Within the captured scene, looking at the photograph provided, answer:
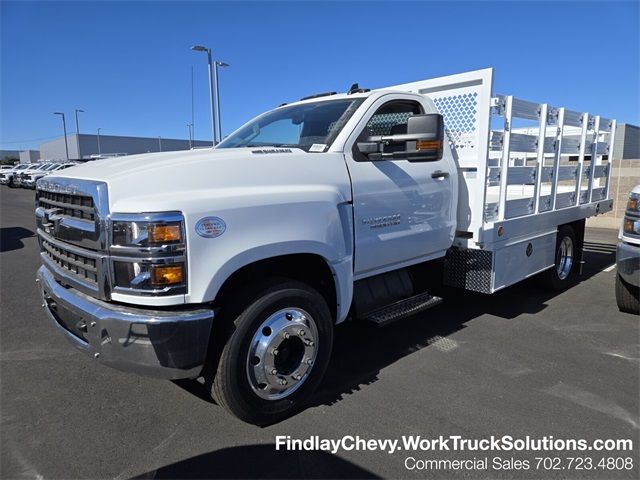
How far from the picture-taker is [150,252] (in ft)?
7.85

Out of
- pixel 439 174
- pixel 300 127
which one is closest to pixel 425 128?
pixel 439 174

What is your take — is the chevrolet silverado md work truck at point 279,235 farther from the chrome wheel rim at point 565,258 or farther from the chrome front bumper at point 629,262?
the chrome wheel rim at point 565,258

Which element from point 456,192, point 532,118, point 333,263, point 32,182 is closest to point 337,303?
point 333,263

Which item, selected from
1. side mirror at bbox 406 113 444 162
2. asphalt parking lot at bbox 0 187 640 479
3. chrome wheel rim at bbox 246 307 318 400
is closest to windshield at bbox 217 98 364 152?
side mirror at bbox 406 113 444 162

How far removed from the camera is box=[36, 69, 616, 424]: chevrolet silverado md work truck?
2469 millimetres

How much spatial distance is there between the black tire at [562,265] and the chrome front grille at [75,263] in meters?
5.41

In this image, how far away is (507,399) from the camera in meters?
3.30

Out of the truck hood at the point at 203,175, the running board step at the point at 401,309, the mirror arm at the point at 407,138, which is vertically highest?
the mirror arm at the point at 407,138

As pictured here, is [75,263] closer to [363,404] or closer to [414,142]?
[363,404]

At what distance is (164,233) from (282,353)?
1177mm

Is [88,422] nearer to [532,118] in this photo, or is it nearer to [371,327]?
[371,327]

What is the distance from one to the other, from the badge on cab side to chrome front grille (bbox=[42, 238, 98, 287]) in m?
0.66

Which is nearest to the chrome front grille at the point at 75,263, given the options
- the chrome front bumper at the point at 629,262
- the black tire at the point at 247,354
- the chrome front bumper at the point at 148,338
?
the chrome front bumper at the point at 148,338

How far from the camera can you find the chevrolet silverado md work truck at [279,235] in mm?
2469
